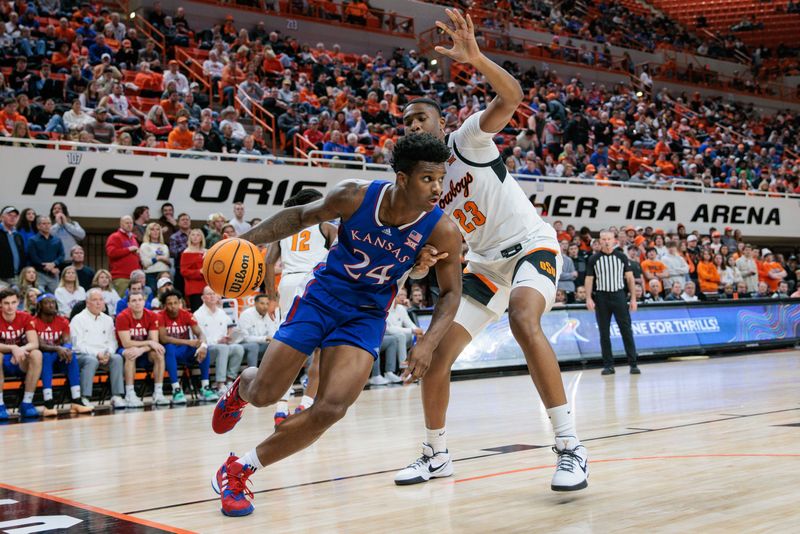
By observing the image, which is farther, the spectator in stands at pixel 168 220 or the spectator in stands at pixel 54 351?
the spectator in stands at pixel 168 220

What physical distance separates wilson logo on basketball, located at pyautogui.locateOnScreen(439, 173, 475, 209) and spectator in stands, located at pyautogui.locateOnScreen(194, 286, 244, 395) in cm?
654

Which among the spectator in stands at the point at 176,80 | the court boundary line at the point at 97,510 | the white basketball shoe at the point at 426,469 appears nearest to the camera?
the court boundary line at the point at 97,510

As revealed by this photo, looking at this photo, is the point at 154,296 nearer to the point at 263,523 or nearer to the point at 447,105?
the point at 263,523

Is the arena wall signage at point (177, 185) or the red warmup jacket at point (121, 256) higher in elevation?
the arena wall signage at point (177, 185)

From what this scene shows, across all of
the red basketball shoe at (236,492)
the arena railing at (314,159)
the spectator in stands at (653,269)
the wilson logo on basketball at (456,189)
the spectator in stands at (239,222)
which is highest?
the arena railing at (314,159)

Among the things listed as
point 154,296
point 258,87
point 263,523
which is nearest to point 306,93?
point 258,87

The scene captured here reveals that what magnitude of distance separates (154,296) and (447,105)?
41.8 feet

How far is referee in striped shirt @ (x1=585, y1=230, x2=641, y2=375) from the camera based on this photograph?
1216 cm

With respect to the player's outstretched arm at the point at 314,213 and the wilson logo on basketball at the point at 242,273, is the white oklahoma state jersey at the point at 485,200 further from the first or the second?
the wilson logo on basketball at the point at 242,273

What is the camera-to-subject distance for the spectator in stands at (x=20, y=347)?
928 cm

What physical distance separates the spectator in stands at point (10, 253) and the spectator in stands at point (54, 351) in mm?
1739

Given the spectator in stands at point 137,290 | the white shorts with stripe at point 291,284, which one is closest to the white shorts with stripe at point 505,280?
the white shorts with stripe at point 291,284

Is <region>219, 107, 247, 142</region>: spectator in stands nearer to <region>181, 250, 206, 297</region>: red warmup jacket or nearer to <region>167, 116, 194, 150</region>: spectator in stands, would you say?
<region>167, 116, 194, 150</region>: spectator in stands

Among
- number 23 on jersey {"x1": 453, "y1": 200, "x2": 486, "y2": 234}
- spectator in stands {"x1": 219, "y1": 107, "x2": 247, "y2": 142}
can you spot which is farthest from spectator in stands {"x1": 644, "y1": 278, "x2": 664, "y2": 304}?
number 23 on jersey {"x1": 453, "y1": 200, "x2": 486, "y2": 234}
